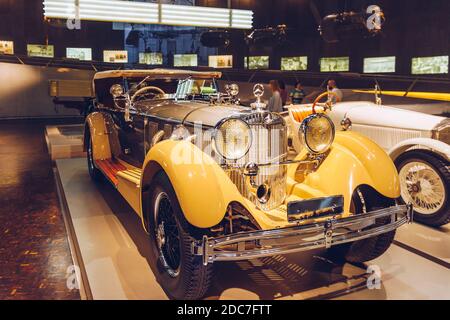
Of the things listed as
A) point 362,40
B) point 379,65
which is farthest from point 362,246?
point 362,40

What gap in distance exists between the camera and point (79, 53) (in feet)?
74.1

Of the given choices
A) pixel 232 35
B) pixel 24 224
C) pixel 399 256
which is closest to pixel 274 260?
pixel 399 256

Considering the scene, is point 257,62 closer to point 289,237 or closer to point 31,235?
point 31,235

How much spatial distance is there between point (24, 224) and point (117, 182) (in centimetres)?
112

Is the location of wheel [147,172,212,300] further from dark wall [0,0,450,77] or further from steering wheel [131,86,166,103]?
dark wall [0,0,450,77]

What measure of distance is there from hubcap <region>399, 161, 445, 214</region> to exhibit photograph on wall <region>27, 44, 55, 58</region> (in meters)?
20.5

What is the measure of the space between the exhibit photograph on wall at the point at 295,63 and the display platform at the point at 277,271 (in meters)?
16.6

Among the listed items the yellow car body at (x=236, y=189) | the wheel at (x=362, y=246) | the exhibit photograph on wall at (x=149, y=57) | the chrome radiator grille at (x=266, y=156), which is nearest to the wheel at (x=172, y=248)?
the yellow car body at (x=236, y=189)

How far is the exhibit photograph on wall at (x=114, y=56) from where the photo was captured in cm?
2361

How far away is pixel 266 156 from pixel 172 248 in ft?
2.99

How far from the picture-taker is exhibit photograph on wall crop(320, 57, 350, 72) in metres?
18.2
